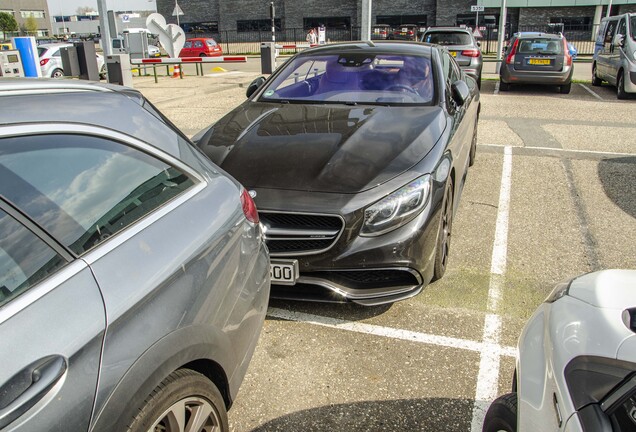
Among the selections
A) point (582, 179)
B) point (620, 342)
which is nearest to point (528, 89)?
point (582, 179)

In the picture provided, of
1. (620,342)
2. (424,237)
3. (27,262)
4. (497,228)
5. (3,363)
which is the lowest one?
(497,228)

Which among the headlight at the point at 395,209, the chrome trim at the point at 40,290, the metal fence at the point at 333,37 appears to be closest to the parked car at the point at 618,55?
the headlight at the point at 395,209

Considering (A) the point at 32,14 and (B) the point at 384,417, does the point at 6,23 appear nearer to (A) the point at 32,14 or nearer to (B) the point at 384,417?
(A) the point at 32,14

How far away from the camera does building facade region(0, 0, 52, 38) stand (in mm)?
80938

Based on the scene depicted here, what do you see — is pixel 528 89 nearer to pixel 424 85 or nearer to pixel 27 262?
pixel 424 85

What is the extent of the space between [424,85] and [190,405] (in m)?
3.61

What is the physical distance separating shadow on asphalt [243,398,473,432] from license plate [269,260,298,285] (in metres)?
0.78

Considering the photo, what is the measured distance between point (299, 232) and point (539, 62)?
11.9 metres

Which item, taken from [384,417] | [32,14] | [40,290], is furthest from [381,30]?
[32,14]

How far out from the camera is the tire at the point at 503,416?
1779 mm

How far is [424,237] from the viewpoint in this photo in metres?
3.17

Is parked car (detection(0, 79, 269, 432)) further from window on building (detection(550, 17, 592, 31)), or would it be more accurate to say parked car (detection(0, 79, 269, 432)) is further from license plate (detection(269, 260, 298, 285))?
window on building (detection(550, 17, 592, 31))

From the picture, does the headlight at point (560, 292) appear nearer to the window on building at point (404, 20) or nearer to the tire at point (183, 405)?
the tire at point (183, 405)

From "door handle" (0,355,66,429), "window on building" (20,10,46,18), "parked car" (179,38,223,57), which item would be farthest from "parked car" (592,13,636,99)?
"window on building" (20,10,46,18)
